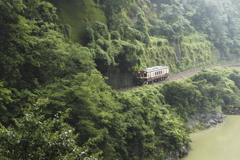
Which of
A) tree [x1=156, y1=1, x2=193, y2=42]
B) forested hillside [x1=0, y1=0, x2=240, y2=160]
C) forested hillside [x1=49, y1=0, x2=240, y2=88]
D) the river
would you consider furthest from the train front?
tree [x1=156, y1=1, x2=193, y2=42]

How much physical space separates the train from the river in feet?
24.4

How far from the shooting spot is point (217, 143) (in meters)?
25.0

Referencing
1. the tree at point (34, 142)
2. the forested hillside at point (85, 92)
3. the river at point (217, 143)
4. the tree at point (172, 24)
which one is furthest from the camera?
the tree at point (172, 24)

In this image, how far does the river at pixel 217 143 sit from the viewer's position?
21.9 meters

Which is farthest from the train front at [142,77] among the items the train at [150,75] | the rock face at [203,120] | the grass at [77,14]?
the grass at [77,14]

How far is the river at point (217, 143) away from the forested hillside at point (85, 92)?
1431mm

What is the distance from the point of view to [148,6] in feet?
167

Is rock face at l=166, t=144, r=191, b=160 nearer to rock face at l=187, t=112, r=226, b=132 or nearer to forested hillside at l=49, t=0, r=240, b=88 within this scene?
rock face at l=187, t=112, r=226, b=132

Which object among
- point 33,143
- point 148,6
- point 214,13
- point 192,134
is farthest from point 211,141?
point 214,13

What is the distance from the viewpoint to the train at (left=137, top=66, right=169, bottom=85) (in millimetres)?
29148

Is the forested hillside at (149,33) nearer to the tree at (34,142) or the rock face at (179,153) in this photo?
the rock face at (179,153)

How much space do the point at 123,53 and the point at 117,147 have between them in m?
12.9

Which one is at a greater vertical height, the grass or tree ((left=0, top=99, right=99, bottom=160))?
the grass

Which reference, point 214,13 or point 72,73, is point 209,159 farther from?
point 214,13
